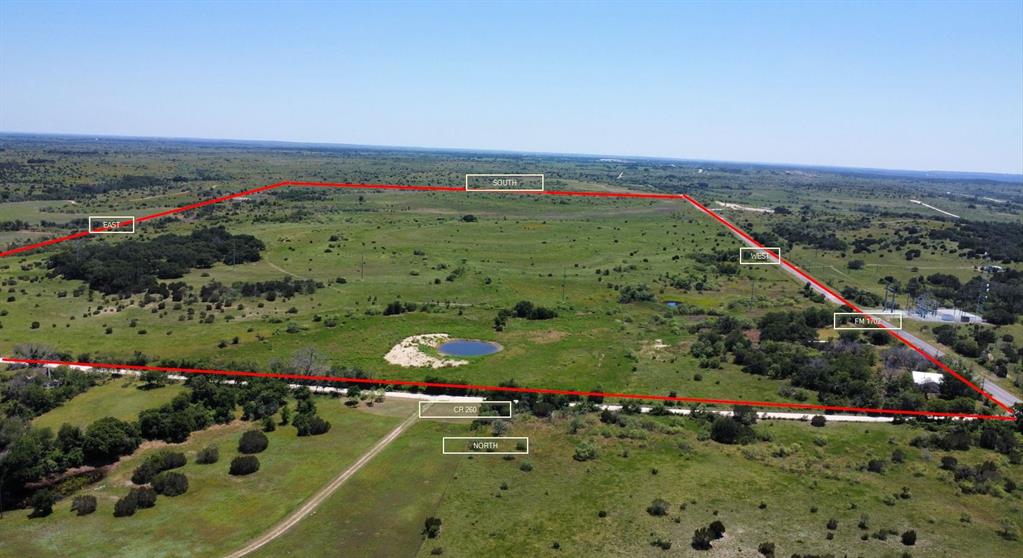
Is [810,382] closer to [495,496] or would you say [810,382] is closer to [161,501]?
[495,496]

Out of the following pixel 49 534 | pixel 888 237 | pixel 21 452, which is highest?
pixel 888 237

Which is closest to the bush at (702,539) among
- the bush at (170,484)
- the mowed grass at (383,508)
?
the mowed grass at (383,508)

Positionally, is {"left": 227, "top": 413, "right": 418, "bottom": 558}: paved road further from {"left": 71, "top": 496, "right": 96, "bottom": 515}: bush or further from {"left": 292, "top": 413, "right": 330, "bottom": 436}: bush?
{"left": 71, "top": 496, "right": 96, "bottom": 515}: bush

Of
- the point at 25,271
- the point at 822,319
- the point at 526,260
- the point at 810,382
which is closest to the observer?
the point at 810,382

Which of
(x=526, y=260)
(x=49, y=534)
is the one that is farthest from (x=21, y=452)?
(x=526, y=260)

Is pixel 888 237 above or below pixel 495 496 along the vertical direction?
above
